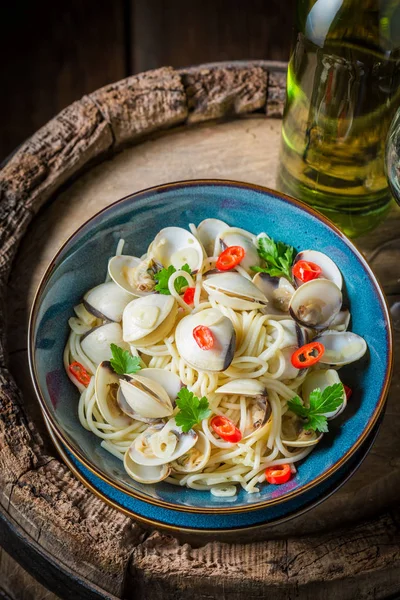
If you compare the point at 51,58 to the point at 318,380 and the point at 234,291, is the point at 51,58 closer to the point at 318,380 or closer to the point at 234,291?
the point at 234,291

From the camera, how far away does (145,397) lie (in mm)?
1882

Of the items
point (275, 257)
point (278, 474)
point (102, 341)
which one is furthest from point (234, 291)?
point (278, 474)

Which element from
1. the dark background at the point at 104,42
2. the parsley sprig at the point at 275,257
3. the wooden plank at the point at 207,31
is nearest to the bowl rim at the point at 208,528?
the parsley sprig at the point at 275,257

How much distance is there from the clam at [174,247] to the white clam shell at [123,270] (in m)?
0.06

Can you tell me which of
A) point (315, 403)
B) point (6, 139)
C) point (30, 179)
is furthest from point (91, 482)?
point (6, 139)

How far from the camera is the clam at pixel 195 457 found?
6.27 feet

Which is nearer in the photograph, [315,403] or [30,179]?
[315,403]

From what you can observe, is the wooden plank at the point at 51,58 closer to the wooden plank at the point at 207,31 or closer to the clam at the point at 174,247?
the wooden plank at the point at 207,31

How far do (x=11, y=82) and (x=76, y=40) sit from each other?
16.7 inches

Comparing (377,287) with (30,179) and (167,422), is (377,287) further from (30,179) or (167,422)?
(30,179)

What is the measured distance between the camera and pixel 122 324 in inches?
81.8

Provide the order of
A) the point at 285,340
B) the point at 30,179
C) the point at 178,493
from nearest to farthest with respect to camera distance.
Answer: the point at 178,493 < the point at 285,340 < the point at 30,179

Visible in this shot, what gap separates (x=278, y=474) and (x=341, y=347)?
15.8 inches

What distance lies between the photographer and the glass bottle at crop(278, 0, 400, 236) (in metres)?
2.19
